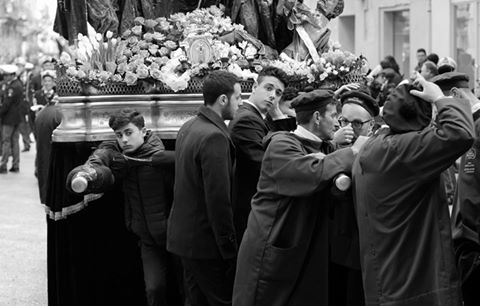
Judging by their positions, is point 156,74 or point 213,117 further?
point 156,74

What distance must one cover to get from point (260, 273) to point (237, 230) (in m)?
1.32

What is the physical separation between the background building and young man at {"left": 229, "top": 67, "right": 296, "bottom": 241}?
1236 cm

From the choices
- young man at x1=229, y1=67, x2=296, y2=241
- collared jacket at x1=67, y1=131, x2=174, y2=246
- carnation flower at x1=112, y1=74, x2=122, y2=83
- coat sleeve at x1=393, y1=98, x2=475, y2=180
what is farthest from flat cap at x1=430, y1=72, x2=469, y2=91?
carnation flower at x1=112, y1=74, x2=122, y2=83

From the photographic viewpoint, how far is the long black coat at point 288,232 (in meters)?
5.83

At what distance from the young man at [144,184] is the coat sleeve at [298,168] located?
185 centimetres

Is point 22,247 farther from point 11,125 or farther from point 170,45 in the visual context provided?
point 11,125

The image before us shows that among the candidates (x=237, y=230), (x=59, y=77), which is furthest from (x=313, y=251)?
(x=59, y=77)

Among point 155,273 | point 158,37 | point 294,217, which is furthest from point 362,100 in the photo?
point 158,37

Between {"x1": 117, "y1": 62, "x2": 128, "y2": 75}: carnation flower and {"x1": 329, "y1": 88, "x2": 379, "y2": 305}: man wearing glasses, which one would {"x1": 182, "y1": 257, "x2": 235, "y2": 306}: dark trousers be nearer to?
{"x1": 329, "y1": 88, "x2": 379, "y2": 305}: man wearing glasses

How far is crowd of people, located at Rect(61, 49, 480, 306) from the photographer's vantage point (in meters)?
5.30

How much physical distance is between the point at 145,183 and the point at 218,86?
3.78 feet

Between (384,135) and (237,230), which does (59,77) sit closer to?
(237,230)

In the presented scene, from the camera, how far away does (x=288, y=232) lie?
592 centimetres

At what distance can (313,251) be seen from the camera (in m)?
5.97
